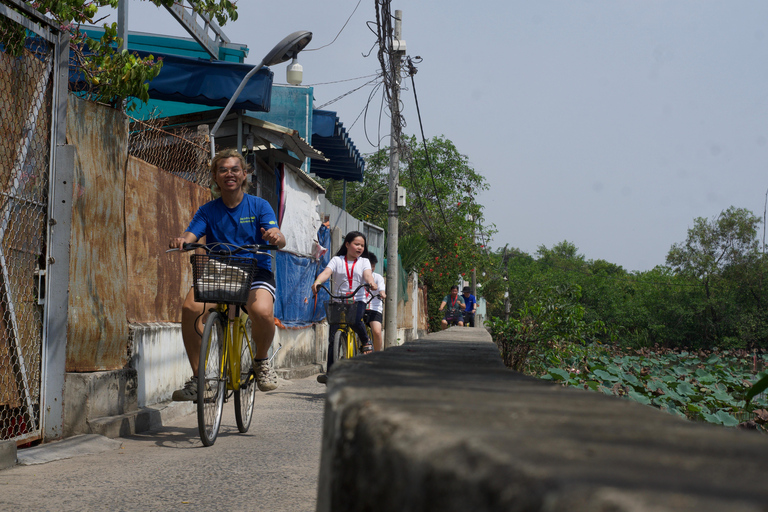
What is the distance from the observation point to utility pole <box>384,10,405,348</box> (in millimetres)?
14008

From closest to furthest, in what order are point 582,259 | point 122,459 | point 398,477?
point 398,477 < point 122,459 < point 582,259

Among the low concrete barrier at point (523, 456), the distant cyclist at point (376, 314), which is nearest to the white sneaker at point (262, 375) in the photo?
the distant cyclist at point (376, 314)

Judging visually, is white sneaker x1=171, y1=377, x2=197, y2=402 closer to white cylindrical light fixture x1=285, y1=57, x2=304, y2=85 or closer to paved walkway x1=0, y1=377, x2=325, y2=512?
paved walkway x1=0, y1=377, x2=325, y2=512

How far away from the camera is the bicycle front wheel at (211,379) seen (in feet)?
14.5

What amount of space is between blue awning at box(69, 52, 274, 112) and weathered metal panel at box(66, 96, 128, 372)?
331cm

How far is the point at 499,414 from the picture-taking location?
→ 77cm

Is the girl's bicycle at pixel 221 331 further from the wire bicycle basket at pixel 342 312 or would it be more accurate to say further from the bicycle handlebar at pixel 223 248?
the wire bicycle basket at pixel 342 312

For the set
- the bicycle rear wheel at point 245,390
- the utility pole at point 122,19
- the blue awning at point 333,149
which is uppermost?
the blue awning at point 333,149

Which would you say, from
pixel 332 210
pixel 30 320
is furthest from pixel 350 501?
pixel 332 210

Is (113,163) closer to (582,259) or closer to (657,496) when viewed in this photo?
(657,496)

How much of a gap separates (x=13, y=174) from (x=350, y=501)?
417 centimetres

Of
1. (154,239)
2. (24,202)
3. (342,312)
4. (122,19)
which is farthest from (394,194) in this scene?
(24,202)

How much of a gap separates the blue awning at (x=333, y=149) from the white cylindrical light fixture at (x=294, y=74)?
1.84 meters

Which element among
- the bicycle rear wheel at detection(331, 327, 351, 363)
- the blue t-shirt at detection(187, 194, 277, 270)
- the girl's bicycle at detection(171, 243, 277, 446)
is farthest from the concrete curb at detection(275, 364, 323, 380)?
the blue t-shirt at detection(187, 194, 277, 270)
